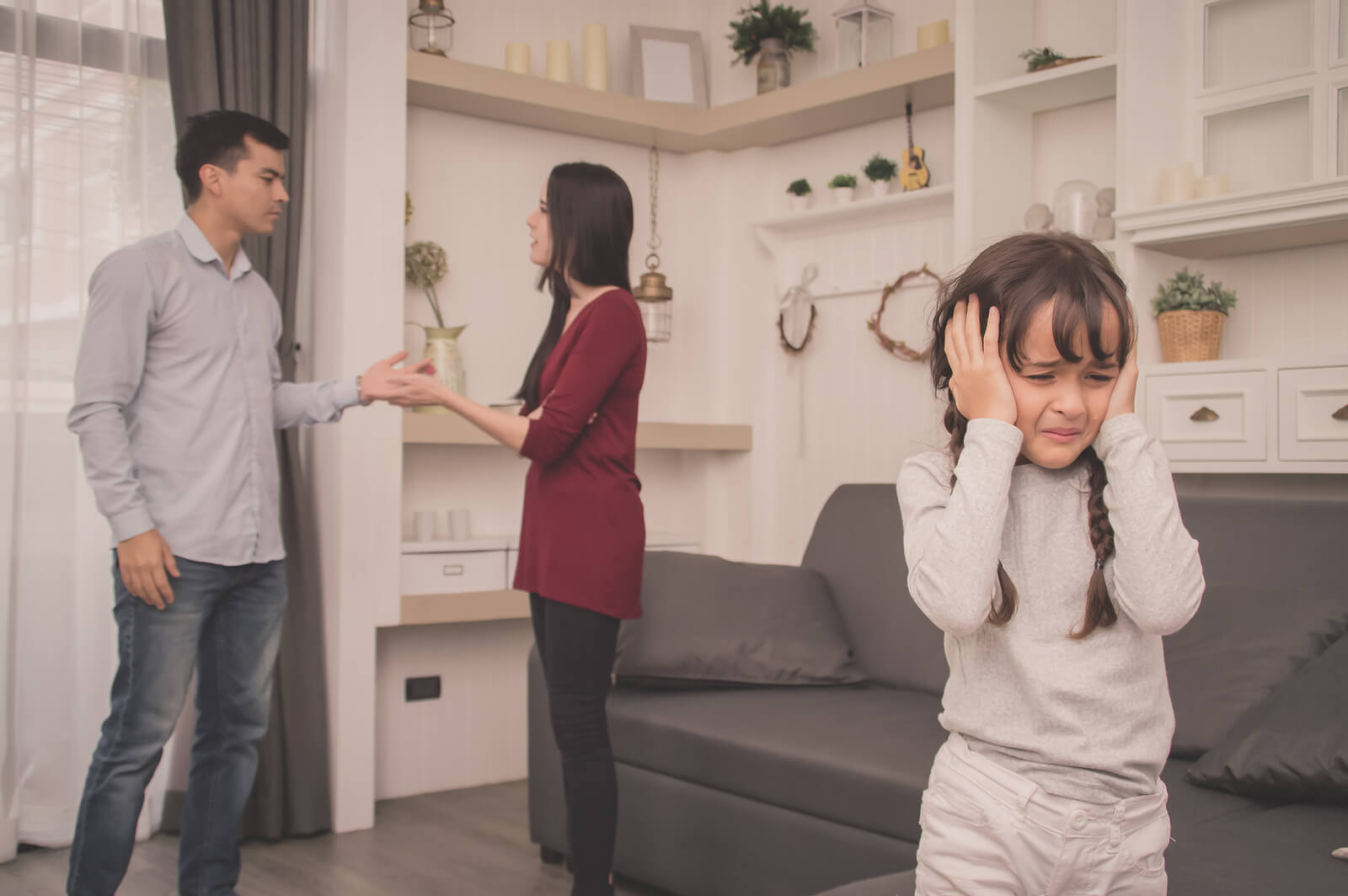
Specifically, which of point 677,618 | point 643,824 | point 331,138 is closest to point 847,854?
point 643,824

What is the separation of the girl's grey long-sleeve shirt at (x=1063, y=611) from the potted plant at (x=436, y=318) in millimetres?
2441

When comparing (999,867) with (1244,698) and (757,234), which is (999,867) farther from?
(757,234)

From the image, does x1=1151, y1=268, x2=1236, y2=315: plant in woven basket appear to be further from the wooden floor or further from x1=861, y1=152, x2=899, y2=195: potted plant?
the wooden floor

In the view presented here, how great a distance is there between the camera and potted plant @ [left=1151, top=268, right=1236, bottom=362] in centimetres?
261

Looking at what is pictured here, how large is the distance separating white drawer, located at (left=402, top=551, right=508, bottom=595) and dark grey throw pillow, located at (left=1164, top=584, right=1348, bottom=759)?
186 centimetres

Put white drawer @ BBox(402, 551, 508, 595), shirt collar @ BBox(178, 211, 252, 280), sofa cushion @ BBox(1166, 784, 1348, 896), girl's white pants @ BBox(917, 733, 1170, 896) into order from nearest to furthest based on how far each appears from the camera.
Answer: girl's white pants @ BBox(917, 733, 1170, 896), sofa cushion @ BBox(1166, 784, 1348, 896), shirt collar @ BBox(178, 211, 252, 280), white drawer @ BBox(402, 551, 508, 595)

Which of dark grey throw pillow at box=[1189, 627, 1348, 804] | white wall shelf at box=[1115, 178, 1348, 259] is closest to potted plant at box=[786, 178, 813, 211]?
white wall shelf at box=[1115, 178, 1348, 259]

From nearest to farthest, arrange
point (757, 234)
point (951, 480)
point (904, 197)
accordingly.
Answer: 1. point (951, 480)
2. point (904, 197)
3. point (757, 234)

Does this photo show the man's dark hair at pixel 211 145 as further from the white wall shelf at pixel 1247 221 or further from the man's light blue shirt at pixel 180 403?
the white wall shelf at pixel 1247 221

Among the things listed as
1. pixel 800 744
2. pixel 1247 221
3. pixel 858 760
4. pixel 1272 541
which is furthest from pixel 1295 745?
pixel 1247 221

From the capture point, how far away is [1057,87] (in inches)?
117

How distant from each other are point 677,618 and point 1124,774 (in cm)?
176

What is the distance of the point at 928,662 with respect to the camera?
2.66m

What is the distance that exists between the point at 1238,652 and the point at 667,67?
263cm
